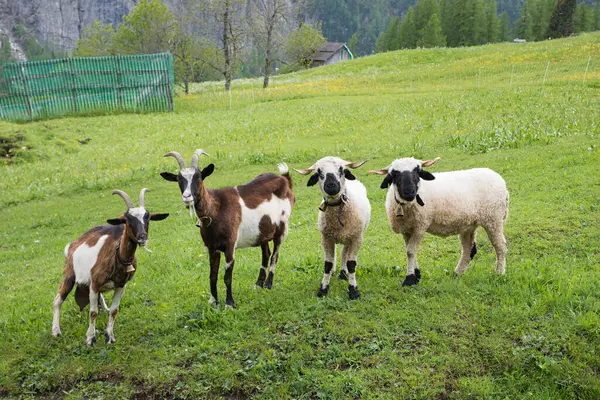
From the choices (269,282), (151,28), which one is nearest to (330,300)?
(269,282)

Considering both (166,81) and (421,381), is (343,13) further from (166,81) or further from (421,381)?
(421,381)

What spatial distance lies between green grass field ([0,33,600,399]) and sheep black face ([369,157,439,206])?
160 centimetres

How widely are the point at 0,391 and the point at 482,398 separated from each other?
248 inches

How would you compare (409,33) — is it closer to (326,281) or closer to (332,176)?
(326,281)

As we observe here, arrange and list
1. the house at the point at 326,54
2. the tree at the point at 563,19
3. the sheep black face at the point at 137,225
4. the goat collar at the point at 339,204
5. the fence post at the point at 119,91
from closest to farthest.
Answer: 1. the sheep black face at the point at 137,225
2. the goat collar at the point at 339,204
3. the fence post at the point at 119,91
4. the tree at the point at 563,19
5. the house at the point at 326,54

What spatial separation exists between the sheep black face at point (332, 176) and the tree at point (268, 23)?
42.9 meters

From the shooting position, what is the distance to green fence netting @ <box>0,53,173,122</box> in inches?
1283

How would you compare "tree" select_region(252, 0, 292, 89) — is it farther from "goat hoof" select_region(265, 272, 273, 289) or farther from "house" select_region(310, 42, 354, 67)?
"house" select_region(310, 42, 354, 67)

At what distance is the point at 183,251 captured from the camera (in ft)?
37.6

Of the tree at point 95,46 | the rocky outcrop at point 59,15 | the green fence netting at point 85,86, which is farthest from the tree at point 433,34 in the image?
the rocky outcrop at point 59,15

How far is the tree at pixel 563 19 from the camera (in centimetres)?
6612

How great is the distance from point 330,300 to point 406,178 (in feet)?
7.32

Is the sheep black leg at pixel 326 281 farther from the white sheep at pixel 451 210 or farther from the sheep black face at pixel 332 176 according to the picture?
the white sheep at pixel 451 210

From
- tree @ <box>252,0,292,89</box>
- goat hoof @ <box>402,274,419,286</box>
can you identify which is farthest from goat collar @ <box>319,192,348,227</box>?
tree @ <box>252,0,292,89</box>
